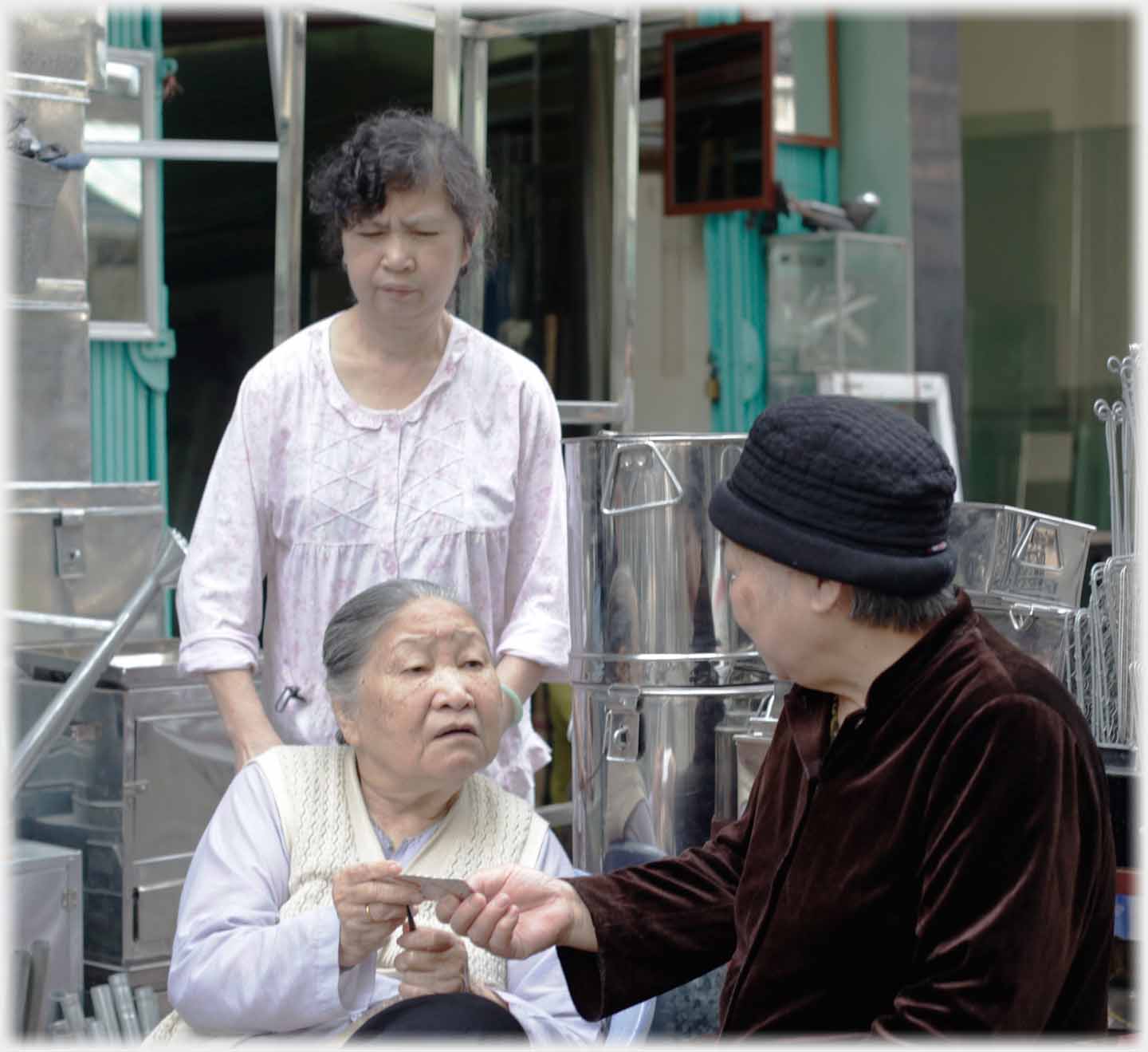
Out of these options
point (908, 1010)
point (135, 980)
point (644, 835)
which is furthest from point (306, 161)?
point (908, 1010)

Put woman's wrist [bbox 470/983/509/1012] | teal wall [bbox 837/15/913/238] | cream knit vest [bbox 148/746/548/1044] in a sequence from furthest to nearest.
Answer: teal wall [bbox 837/15/913/238], cream knit vest [bbox 148/746/548/1044], woman's wrist [bbox 470/983/509/1012]

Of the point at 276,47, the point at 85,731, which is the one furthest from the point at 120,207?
the point at 85,731

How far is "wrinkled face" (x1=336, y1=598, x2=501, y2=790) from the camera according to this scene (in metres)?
2.44

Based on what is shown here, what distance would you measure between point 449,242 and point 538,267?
4.13 m

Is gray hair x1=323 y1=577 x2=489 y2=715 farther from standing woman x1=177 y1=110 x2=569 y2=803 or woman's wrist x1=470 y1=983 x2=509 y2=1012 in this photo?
woman's wrist x1=470 y1=983 x2=509 y2=1012

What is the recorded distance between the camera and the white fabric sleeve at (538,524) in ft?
9.41

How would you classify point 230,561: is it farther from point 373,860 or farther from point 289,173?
point 289,173

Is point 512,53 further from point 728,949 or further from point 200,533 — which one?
point 728,949

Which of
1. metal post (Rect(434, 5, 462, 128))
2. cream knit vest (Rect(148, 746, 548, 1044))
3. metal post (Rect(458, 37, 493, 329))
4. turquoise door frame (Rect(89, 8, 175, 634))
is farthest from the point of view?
turquoise door frame (Rect(89, 8, 175, 634))

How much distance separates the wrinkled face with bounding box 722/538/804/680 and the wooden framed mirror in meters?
5.04

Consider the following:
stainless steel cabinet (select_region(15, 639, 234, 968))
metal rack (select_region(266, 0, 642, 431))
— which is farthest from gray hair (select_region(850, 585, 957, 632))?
stainless steel cabinet (select_region(15, 639, 234, 968))

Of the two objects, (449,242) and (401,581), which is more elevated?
(449,242)

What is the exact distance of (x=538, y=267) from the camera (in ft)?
22.4

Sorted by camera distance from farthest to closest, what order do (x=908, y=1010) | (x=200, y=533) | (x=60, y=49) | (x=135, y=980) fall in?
(x=60, y=49), (x=135, y=980), (x=200, y=533), (x=908, y=1010)
